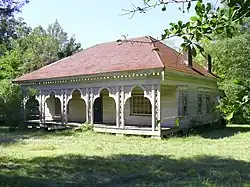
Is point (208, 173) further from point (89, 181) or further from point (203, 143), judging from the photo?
point (203, 143)

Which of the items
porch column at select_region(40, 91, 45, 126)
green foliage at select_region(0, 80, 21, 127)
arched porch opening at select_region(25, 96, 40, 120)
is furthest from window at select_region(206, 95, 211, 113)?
green foliage at select_region(0, 80, 21, 127)

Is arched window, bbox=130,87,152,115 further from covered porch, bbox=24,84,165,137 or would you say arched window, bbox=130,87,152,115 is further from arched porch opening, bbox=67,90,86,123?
arched porch opening, bbox=67,90,86,123

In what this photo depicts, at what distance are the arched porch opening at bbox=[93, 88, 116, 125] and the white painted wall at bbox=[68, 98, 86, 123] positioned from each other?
128 centimetres

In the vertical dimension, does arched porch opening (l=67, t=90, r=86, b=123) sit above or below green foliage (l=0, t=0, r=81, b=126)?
below

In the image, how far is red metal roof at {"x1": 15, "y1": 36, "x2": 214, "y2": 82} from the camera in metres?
18.3

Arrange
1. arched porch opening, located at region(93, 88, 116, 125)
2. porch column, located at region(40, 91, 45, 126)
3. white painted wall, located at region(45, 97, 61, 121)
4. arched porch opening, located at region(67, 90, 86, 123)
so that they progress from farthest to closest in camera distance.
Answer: white painted wall, located at region(45, 97, 61, 121)
arched porch opening, located at region(67, 90, 86, 123)
porch column, located at region(40, 91, 45, 126)
arched porch opening, located at region(93, 88, 116, 125)

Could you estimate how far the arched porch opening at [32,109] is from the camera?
24839 mm

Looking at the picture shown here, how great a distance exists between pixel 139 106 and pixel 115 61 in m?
3.18

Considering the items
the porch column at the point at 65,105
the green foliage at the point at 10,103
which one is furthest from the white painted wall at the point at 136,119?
the green foliage at the point at 10,103

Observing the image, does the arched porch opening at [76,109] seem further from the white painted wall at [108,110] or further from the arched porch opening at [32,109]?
the arched porch opening at [32,109]

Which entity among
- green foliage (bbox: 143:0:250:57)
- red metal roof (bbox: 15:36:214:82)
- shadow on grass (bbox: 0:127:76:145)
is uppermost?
red metal roof (bbox: 15:36:214:82)

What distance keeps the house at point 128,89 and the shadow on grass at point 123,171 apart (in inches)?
247

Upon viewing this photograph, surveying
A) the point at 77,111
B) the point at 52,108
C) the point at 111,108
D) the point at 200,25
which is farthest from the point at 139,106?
the point at 200,25

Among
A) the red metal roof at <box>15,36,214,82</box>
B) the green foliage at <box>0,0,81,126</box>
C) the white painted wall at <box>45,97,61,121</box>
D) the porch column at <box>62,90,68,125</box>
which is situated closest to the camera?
the green foliage at <box>0,0,81,126</box>
